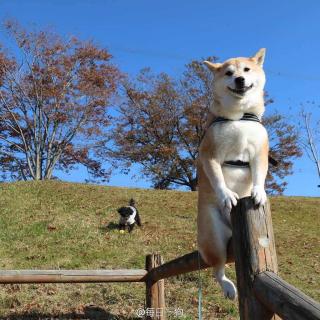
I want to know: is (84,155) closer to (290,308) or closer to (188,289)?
(188,289)

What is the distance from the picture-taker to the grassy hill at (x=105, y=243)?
653 cm

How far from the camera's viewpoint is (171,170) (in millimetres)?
24031

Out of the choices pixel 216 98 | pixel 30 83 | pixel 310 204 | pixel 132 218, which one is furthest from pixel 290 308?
pixel 30 83

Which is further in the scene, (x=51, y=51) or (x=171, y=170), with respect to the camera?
(x=171, y=170)

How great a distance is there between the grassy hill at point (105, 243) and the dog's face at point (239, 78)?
3824 millimetres

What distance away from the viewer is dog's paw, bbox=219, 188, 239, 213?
265 centimetres

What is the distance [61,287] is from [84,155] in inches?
604

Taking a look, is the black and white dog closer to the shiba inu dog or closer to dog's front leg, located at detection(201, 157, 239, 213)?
the shiba inu dog

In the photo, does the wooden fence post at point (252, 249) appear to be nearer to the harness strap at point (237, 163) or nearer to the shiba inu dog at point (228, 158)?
the shiba inu dog at point (228, 158)

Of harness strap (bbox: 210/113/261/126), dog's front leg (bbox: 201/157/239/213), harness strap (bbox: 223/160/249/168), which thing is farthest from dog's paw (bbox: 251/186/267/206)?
harness strap (bbox: 210/113/261/126)

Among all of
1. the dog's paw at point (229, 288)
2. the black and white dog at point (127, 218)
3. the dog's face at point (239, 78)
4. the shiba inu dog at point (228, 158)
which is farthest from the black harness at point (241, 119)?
the black and white dog at point (127, 218)

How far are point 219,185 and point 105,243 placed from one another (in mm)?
7256

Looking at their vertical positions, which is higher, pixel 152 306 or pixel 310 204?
pixel 310 204

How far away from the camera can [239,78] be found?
2.95 metres
